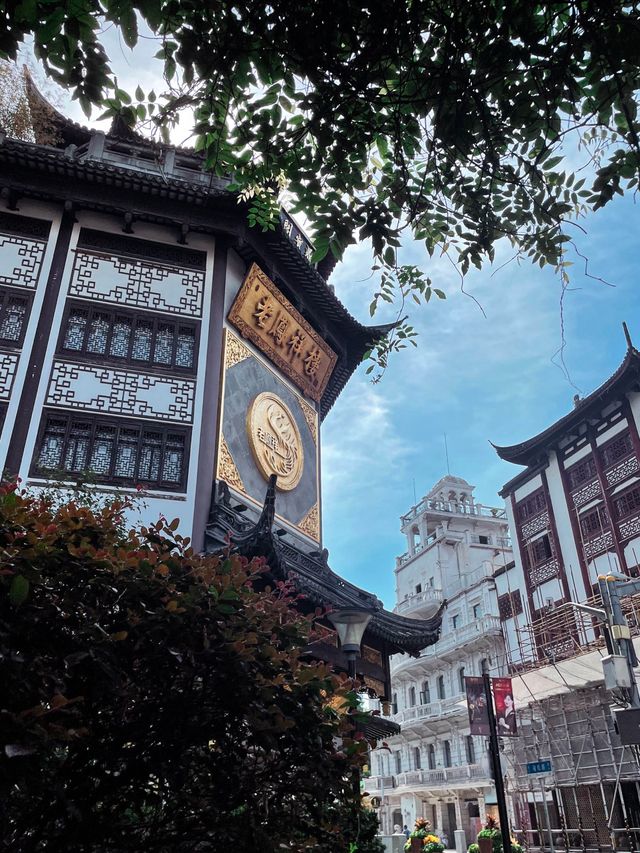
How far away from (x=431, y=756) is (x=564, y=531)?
66.3 feet

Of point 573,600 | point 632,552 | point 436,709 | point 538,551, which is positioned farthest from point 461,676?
point 632,552

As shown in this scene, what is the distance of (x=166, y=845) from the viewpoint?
11.4 ft

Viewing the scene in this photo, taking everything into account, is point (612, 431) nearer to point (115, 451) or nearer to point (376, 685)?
point (376, 685)

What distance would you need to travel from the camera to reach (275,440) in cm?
1518

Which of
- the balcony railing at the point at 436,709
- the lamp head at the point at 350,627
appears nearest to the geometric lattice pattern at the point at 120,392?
the lamp head at the point at 350,627

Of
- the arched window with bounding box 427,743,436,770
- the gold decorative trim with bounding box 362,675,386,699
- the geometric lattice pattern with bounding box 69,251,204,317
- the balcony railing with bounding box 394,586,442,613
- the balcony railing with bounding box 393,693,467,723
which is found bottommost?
the gold decorative trim with bounding box 362,675,386,699

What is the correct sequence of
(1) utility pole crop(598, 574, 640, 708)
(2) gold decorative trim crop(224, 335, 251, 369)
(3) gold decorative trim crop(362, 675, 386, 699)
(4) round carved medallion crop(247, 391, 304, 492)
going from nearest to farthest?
(1) utility pole crop(598, 574, 640, 708)
(2) gold decorative trim crop(224, 335, 251, 369)
(4) round carved medallion crop(247, 391, 304, 492)
(3) gold decorative trim crop(362, 675, 386, 699)

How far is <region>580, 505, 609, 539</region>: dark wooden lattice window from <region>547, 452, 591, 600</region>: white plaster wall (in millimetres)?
737

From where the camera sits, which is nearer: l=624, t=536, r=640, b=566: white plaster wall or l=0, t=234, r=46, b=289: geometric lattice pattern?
l=0, t=234, r=46, b=289: geometric lattice pattern

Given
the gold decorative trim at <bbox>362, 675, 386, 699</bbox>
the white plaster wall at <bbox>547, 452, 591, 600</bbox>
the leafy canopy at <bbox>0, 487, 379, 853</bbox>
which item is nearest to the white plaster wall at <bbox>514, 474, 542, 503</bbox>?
the white plaster wall at <bbox>547, 452, 591, 600</bbox>

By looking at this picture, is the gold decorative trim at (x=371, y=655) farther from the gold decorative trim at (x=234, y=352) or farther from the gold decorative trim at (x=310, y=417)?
the gold decorative trim at (x=234, y=352)

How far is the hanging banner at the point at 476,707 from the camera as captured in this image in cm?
1689

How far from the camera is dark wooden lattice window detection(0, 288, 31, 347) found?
42.7 feet

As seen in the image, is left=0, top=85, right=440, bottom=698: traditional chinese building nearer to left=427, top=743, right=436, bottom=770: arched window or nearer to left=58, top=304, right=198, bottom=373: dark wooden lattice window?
left=58, top=304, right=198, bottom=373: dark wooden lattice window
